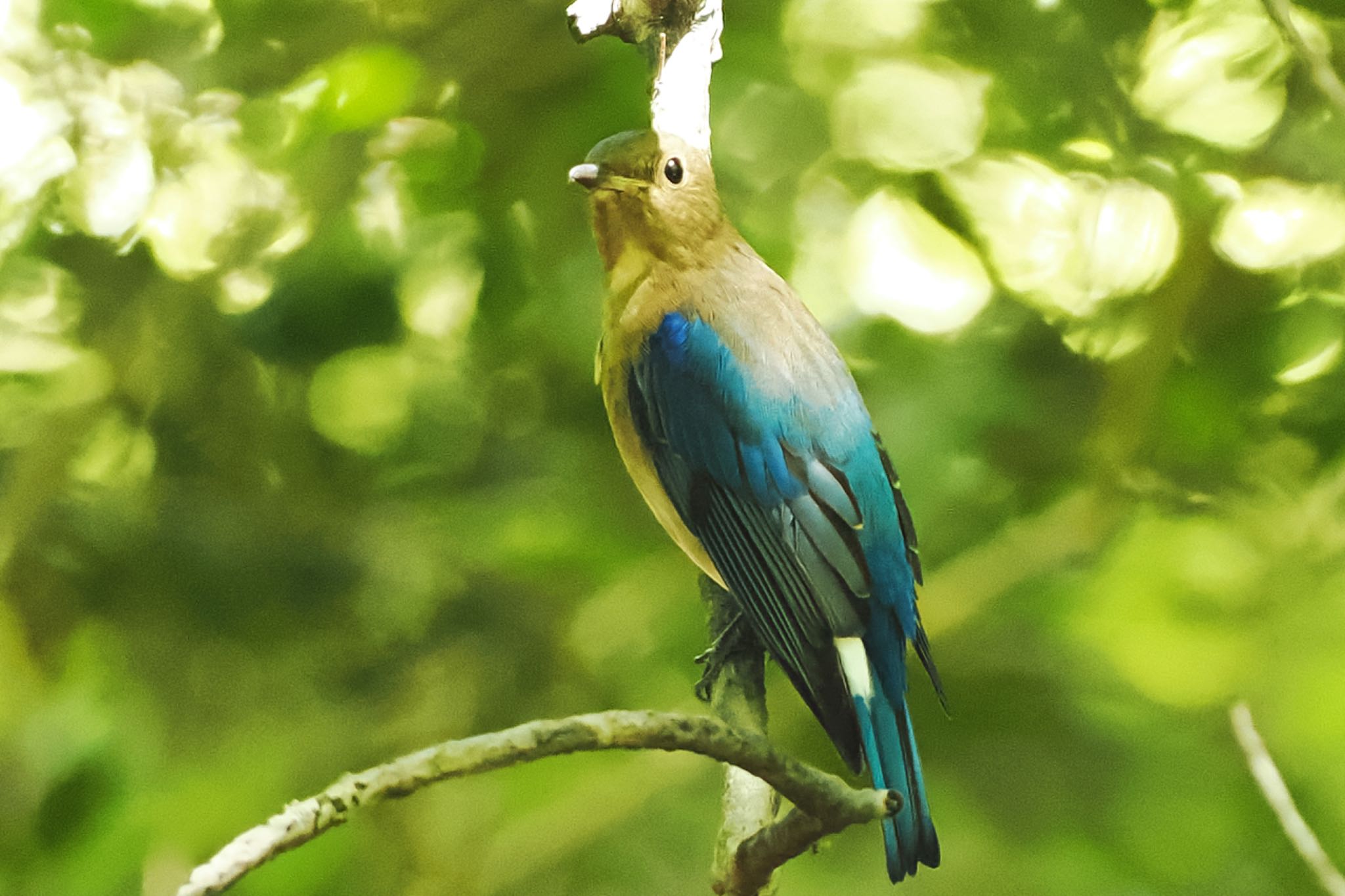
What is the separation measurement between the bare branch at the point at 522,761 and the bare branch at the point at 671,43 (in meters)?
0.64

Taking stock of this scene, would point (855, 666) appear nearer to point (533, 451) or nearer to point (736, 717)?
point (736, 717)

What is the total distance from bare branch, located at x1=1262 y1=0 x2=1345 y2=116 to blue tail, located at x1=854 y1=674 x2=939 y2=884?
0.95m

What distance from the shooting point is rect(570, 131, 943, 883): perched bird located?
0.96 meters

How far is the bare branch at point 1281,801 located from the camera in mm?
1137

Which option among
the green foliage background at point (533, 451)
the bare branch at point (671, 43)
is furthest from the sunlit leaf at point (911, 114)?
the bare branch at point (671, 43)

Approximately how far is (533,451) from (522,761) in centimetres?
70

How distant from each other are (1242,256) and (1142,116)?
0.21 m

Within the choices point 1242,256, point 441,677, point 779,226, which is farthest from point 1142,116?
point 441,677

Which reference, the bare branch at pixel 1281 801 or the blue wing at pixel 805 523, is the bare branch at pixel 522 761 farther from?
the bare branch at pixel 1281 801

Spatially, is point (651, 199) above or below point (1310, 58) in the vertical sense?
below

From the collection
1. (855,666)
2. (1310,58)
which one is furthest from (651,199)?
(1310,58)

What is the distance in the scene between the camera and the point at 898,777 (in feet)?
3.00

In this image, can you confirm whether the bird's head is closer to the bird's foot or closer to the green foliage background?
the green foliage background

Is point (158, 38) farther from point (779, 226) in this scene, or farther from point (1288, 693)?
point (1288, 693)
